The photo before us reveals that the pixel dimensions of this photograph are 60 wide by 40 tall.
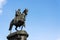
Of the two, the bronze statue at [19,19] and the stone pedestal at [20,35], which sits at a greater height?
the bronze statue at [19,19]

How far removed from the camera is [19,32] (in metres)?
39.9

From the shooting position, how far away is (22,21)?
40219mm

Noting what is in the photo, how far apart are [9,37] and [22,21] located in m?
2.54

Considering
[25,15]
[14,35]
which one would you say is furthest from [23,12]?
[14,35]

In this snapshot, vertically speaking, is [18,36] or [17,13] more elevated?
[17,13]

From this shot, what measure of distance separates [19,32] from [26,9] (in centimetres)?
289

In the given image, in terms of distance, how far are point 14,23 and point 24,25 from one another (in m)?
1.19

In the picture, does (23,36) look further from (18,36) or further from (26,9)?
(26,9)

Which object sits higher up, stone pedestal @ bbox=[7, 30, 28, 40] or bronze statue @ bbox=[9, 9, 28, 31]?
bronze statue @ bbox=[9, 9, 28, 31]

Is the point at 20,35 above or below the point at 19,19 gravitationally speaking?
below

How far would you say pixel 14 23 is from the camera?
4056 centimetres

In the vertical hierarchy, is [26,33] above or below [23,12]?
below

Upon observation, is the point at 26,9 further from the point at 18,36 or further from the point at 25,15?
the point at 18,36

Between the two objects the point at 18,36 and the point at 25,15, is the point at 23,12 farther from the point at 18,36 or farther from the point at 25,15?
the point at 18,36
